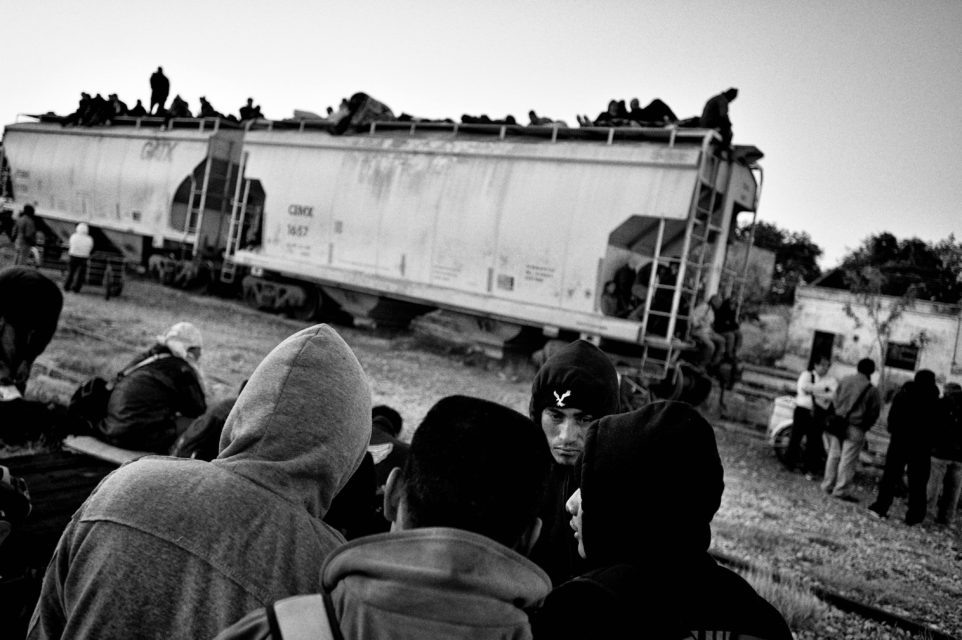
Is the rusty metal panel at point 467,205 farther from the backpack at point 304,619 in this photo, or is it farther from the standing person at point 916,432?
the backpack at point 304,619

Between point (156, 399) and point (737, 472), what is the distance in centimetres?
629

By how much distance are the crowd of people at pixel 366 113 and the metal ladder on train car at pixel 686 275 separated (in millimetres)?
660

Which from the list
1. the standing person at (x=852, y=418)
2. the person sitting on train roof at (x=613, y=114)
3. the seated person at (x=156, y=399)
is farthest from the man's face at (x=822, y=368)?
the seated person at (x=156, y=399)

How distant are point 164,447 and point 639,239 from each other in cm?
778

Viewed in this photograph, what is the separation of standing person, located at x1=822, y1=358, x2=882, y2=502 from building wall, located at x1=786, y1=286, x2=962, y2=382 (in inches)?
645

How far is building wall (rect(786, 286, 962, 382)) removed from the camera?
69.5ft

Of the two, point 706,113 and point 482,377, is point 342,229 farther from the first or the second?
point 706,113


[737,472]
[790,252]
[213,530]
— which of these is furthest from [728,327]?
[790,252]

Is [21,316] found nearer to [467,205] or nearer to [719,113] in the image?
[467,205]

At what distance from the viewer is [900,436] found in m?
6.63

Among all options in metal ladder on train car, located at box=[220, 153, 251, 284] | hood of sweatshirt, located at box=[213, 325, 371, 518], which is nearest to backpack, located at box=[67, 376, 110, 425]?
hood of sweatshirt, located at box=[213, 325, 371, 518]

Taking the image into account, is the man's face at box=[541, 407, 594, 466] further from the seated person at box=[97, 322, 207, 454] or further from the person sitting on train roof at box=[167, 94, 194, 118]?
the person sitting on train roof at box=[167, 94, 194, 118]

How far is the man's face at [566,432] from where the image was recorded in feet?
9.04

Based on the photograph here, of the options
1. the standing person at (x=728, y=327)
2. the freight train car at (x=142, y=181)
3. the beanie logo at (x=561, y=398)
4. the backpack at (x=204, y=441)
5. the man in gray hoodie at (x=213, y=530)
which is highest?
the freight train car at (x=142, y=181)
